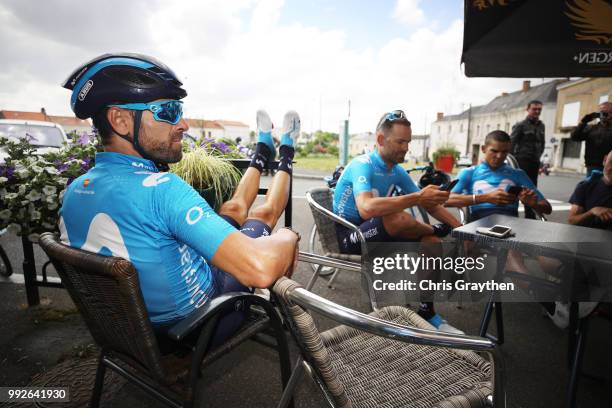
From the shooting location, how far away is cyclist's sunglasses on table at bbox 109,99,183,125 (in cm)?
130

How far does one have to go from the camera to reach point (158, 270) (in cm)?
121

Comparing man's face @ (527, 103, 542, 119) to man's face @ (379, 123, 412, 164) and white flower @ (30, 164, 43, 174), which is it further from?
white flower @ (30, 164, 43, 174)

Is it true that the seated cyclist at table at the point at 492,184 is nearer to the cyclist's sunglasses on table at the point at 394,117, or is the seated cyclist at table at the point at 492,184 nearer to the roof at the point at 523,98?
the cyclist's sunglasses on table at the point at 394,117

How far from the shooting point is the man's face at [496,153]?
11.1 feet

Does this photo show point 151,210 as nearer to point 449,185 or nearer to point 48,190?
point 48,190

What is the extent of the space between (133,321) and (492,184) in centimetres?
347

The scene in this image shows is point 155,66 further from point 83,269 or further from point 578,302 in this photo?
point 578,302

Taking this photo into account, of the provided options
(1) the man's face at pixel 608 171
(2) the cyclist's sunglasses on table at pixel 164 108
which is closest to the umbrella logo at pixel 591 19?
(1) the man's face at pixel 608 171

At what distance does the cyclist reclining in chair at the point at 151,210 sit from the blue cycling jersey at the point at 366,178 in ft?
5.30

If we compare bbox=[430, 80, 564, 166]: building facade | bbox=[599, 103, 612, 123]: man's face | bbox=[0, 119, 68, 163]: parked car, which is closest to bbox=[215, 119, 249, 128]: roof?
bbox=[430, 80, 564, 166]: building facade

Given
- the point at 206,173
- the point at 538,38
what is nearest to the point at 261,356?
the point at 206,173

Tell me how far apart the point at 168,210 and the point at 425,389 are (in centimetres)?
119

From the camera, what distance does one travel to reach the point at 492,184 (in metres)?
3.45

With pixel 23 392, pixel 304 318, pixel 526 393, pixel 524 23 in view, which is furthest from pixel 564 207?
pixel 23 392
